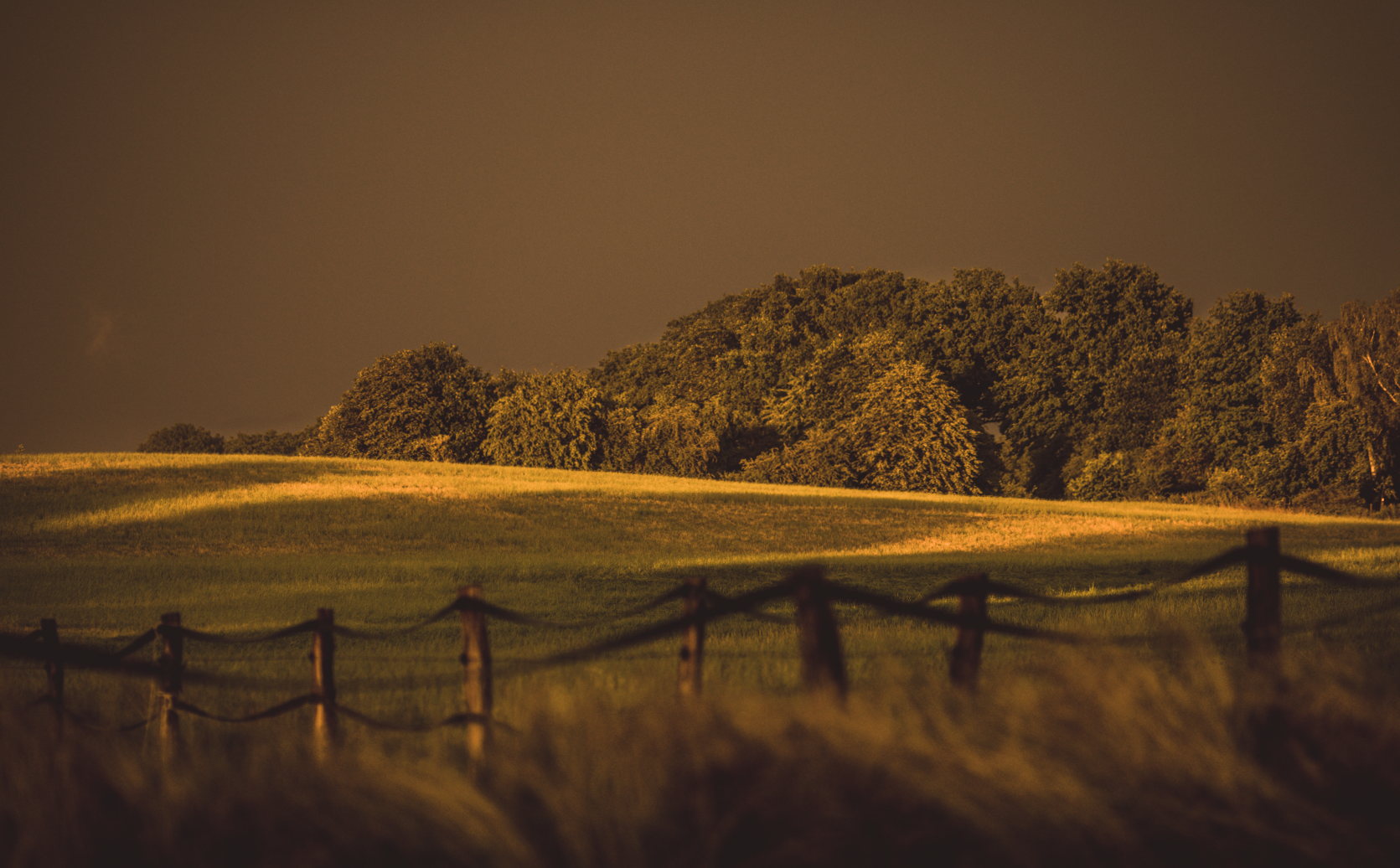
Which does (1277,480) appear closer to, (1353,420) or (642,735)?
(1353,420)

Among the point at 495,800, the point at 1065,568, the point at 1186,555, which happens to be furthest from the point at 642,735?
the point at 1186,555

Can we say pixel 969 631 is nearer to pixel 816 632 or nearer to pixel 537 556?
pixel 816 632

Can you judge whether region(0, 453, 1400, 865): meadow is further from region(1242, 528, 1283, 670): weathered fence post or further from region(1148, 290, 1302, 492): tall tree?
region(1148, 290, 1302, 492): tall tree

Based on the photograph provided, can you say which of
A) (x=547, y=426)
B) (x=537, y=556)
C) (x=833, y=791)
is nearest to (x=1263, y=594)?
(x=833, y=791)

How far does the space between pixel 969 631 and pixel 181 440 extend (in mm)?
119639

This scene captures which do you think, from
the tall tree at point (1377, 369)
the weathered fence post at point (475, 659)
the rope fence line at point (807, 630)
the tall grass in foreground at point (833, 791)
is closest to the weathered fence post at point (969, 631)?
the rope fence line at point (807, 630)

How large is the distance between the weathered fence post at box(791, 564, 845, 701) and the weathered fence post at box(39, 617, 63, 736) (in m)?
4.39

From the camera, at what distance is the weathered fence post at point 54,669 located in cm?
668

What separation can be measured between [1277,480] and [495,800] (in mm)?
64992

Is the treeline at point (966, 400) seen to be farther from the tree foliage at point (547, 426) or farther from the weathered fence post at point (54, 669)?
the weathered fence post at point (54, 669)

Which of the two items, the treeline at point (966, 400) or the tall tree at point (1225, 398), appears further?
the tall tree at point (1225, 398)

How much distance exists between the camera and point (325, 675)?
8305 mm

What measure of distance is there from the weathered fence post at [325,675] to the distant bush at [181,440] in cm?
11299

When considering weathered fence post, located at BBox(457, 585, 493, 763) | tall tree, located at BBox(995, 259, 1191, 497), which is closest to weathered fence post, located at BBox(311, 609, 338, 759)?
weathered fence post, located at BBox(457, 585, 493, 763)
